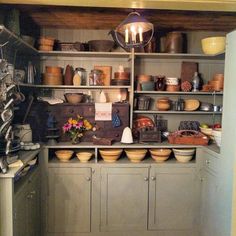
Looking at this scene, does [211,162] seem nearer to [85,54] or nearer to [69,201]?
[69,201]

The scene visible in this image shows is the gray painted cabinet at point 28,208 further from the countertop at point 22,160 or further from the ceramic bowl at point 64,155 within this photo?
the ceramic bowl at point 64,155

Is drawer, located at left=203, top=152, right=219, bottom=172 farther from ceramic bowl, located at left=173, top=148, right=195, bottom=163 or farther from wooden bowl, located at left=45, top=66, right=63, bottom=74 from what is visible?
wooden bowl, located at left=45, top=66, right=63, bottom=74

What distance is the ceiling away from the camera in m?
2.56

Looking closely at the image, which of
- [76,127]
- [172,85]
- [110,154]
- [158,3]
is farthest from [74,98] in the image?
[158,3]

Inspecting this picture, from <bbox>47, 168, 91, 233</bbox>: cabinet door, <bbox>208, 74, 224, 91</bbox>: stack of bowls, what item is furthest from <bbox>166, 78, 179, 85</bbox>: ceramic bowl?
<bbox>47, 168, 91, 233</bbox>: cabinet door

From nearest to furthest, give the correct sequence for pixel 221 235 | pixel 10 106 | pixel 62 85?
1. pixel 10 106
2. pixel 221 235
3. pixel 62 85

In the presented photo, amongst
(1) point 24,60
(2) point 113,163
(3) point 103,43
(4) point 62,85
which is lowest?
(2) point 113,163

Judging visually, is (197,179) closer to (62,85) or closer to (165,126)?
(165,126)

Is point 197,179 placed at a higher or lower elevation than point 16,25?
lower

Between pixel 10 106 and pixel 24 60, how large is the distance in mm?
1245

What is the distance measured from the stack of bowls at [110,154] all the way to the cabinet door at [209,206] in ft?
2.95

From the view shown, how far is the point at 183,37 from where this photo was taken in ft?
10.4

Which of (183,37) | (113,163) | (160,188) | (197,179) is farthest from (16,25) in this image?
(197,179)

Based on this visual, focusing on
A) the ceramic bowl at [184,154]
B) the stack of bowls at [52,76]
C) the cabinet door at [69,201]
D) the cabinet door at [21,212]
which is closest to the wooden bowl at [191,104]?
the ceramic bowl at [184,154]
